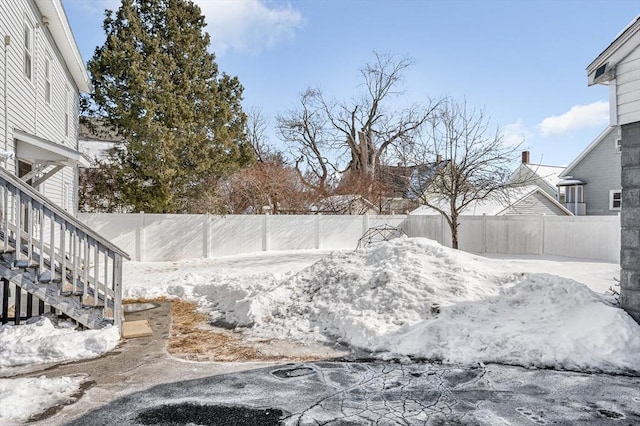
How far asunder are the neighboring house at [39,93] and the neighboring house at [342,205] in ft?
37.3

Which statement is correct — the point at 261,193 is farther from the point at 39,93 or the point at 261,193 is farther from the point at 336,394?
the point at 336,394

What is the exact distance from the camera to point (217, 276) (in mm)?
10414

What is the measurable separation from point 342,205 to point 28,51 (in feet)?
49.7

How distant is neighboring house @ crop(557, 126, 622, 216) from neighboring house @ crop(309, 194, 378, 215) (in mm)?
10932

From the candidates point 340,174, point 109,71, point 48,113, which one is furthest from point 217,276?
point 340,174

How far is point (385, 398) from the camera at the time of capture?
3.85 m

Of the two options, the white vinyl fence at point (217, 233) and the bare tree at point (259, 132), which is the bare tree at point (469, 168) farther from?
the bare tree at point (259, 132)

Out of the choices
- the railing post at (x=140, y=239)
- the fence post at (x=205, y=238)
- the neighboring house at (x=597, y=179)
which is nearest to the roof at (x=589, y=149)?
the neighboring house at (x=597, y=179)

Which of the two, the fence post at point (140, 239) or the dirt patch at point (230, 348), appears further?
the fence post at point (140, 239)

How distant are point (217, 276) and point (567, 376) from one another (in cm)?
789

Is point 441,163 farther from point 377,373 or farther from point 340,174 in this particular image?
point 377,373

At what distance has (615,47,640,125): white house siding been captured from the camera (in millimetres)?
5414

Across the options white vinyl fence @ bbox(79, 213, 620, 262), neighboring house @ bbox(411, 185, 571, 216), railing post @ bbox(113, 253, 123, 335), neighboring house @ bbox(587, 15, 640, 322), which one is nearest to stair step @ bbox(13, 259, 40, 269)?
railing post @ bbox(113, 253, 123, 335)

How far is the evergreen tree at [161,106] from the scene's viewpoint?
49.9ft
